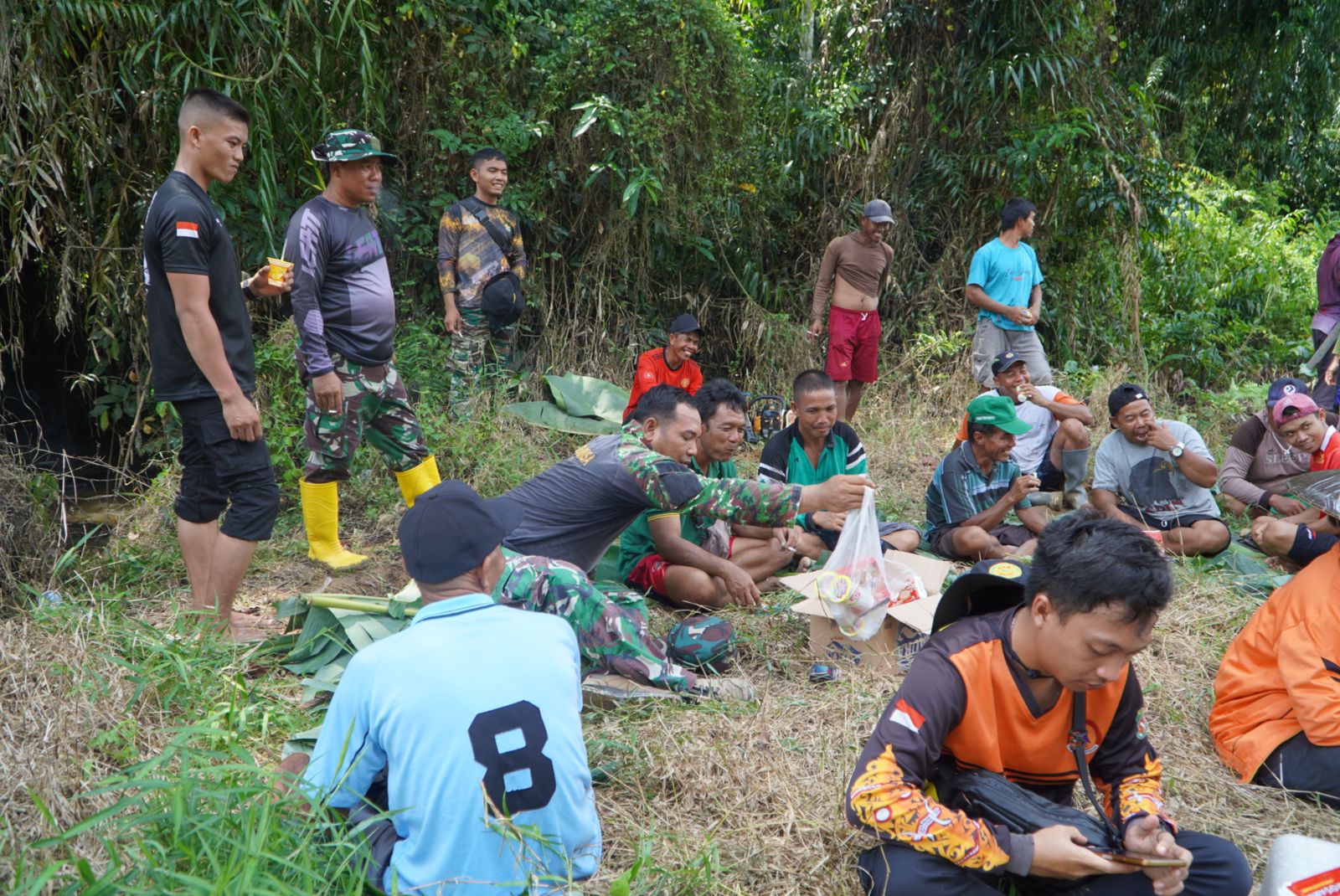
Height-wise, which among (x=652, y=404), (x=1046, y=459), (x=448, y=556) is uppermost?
(x=448, y=556)

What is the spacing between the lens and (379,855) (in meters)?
2.10

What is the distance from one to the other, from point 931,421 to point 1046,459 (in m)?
1.82

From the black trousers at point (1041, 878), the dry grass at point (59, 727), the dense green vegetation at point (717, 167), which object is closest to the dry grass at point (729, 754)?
the dry grass at point (59, 727)

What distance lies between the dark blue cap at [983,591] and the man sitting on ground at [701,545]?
1551 millimetres

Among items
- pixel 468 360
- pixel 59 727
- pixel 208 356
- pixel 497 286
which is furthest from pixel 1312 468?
pixel 59 727

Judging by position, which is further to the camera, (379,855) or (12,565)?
(12,565)

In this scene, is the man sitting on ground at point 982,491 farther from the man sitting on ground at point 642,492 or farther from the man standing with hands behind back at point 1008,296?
the man standing with hands behind back at point 1008,296

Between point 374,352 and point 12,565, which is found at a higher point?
point 374,352

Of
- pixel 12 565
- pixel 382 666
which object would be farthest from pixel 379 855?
pixel 12 565

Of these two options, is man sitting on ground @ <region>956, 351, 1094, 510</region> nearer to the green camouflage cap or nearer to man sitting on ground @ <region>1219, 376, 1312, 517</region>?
man sitting on ground @ <region>1219, 376, 1312, 517</region>

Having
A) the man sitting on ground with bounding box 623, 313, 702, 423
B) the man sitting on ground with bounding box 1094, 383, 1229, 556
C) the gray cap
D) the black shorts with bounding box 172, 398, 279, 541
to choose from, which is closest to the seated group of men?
the black shorts with bounding box 172, 398, 279, 541

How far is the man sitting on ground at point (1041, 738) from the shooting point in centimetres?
203

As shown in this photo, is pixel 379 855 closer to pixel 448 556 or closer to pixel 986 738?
pixel 448 556

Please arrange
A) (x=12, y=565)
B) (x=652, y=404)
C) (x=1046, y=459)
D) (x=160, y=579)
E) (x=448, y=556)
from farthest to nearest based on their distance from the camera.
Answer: (x=1046, y=459), (x=160, y=579), (x=12, y=565), (x=652, y=404), (x=448, y=556)
